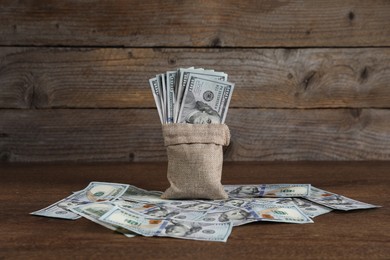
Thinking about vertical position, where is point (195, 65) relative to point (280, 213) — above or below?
above

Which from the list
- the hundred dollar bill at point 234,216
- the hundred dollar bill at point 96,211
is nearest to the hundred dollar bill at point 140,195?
the hundred dollar bill at point 96,211

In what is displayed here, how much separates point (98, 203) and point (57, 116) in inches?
37.6

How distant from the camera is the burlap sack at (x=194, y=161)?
1405 mm

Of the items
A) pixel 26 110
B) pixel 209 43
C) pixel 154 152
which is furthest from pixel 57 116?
pixel 209 43

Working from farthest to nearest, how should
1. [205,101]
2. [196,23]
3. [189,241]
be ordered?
[196,23] → [205,101] → [189,241]

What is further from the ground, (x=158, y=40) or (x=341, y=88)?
(x=158, y=40)

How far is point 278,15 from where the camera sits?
223cm

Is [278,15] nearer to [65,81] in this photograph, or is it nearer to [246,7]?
[246,7]

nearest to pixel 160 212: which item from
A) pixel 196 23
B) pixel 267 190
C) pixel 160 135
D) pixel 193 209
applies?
pixel 193 209

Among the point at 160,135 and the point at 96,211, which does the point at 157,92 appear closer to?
the point at 96,211

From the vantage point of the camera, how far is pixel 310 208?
1.36 metres

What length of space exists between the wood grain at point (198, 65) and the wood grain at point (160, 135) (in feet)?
0.13

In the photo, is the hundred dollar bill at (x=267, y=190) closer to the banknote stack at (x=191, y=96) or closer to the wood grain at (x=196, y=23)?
the banknote stack at (x=191, y=96)

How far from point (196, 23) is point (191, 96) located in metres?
0.85
